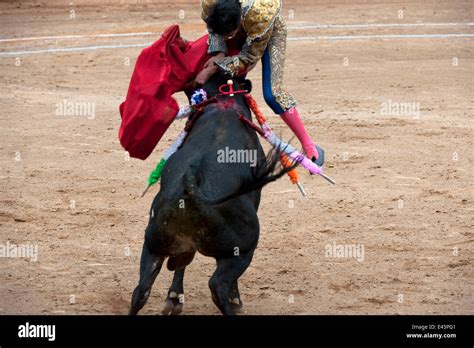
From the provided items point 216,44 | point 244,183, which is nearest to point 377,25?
point 216,44

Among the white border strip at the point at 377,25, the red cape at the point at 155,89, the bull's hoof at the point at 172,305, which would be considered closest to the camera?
the red cape at the point at 155,89

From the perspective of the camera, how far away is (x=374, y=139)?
376 inches

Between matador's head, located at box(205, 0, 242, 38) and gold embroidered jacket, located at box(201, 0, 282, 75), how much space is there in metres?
0.21

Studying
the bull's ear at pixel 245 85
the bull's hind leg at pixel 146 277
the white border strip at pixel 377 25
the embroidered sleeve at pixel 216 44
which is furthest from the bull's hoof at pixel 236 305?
the white border strip at pixel 377 25

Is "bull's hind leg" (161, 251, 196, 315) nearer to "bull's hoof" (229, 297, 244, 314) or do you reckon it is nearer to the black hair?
"bull's hoof" (229, 297, 244, 314)

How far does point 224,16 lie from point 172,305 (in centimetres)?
163

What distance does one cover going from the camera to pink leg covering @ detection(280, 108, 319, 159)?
625 cm

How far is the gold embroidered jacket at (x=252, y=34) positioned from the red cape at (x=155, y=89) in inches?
5.6

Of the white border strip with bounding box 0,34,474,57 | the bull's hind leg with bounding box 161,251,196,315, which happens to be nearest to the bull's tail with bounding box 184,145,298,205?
the bull's hind leg with bounding box 161,251,196,315

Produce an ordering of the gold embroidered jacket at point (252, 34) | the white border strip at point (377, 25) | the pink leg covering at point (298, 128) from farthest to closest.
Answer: the white border strip at point (377, 25)
the pink leg covering at point (298, 128)
the gold embroidered jacket at point (252, 34)

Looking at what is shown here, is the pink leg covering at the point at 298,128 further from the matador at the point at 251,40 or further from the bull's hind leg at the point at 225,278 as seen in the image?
the bull's hind leg at the point at 225,278

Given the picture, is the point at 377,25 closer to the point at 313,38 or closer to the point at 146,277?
the point at 313,38

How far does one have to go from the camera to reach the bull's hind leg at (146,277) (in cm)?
512

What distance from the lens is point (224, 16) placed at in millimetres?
5480
